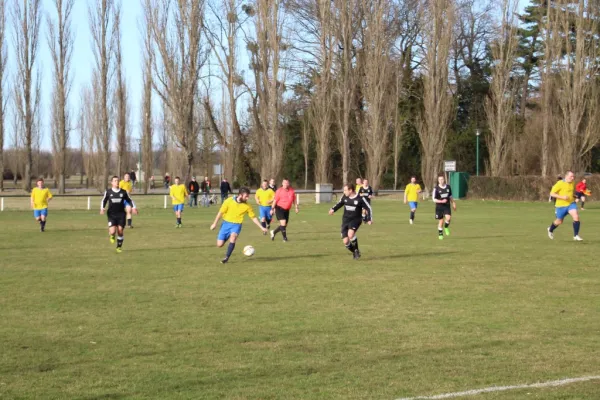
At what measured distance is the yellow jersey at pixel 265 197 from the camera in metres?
26.2

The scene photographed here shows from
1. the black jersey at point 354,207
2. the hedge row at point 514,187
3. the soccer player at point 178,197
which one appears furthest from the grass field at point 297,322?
the hedge row at point 514,187

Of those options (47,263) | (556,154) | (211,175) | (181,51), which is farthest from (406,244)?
(211,175)

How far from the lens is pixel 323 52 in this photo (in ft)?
181

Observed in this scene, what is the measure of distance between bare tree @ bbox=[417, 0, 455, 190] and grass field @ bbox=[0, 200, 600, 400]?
33.8 m

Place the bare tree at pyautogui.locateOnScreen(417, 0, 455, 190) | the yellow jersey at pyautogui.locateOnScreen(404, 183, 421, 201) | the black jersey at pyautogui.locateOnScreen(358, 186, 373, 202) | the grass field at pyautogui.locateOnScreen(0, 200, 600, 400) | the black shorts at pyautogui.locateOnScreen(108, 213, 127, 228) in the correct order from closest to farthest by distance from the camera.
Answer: the grass field at pyautogui.locateOnScreen(0, 200, 600, 400)
the black jersey at pyautogui.locateOnScreen(358, 186, 373, 202)
the black shorts at pyautogui.locateOnScreen(108, 213, 127, 228)
the yellow jersey at pyautogui.locateOnScreen(404, 183, 421, 201)
the bare tree at pyautogui.locateOnScreen(417, 0, 455, 190)

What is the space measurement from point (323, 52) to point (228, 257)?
39734 millimetres

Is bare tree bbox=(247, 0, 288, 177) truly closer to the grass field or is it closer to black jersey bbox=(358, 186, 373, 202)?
black jersey bbox=(358, 186, 373, 202)

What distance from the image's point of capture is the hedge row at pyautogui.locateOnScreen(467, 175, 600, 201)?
4922cm

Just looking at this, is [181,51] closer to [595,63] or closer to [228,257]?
[595,63]

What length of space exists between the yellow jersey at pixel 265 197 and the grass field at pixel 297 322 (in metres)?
5.61

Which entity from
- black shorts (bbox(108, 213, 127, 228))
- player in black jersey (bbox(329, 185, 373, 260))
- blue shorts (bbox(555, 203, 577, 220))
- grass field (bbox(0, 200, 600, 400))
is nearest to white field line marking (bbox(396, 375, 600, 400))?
grass field (bbox(0, 200, 600, 400))

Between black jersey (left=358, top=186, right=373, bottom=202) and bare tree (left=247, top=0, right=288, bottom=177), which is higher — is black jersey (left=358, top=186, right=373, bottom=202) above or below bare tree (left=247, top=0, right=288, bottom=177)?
below

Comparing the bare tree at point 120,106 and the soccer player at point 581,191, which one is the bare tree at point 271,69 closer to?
the bare tree at point 120,106

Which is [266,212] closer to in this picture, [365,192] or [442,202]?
[365,192]
